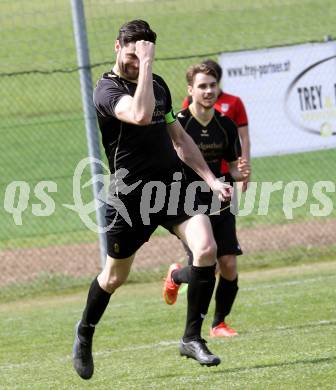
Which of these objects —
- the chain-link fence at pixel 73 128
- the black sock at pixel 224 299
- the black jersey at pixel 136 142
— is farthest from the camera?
the chain-link fence at pixel 73 128

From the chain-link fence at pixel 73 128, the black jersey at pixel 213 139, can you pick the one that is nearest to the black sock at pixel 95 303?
the black jersey at pixel 213 139

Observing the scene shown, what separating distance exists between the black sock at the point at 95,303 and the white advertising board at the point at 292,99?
6.27 m

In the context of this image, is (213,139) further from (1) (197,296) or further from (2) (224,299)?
(1) (197,296)

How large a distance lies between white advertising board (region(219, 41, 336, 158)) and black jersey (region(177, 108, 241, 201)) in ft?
13.8

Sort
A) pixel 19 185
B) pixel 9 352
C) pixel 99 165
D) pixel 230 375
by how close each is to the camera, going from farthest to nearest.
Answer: pixel 19 185 < pixel 99 165 < pixel 9 352 < pixel 230 375

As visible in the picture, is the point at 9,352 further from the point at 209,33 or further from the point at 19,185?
the point at 209,33

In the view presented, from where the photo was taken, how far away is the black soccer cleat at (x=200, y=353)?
6.24 m

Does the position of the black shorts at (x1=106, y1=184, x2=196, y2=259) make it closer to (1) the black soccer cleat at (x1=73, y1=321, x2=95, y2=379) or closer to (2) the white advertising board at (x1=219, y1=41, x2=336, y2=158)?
(1) the black soccer cleat at (x1=73, y1=321, x2=95, y2=379)

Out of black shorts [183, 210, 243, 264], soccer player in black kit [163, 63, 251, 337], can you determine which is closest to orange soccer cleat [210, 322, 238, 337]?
soccer player in black kit [163, 63, 251, 337]

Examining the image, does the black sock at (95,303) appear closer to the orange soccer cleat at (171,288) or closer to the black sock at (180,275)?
the black sock at (180,275)

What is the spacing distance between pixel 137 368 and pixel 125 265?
88 centimetres

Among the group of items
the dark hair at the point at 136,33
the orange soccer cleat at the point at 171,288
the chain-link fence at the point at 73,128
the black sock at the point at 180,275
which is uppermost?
the dark hair at the point at 136,33

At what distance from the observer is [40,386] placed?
22.0 ft

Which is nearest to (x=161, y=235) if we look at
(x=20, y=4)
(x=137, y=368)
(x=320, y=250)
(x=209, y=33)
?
(x=320, y=250)
